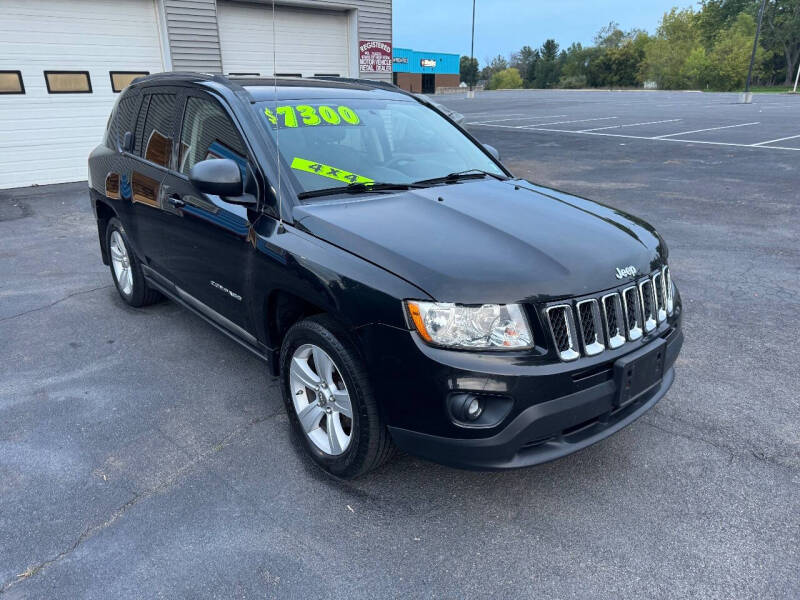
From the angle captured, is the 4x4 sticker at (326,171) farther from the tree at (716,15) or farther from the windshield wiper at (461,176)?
the tree at (716,15)

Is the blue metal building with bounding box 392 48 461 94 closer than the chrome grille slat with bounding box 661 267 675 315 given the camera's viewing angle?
No

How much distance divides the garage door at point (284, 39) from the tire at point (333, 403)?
11.6 meters

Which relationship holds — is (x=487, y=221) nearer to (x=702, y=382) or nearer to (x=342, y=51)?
(x=702, y=382)

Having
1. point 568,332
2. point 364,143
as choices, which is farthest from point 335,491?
point 364,143

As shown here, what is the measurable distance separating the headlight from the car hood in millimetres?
39

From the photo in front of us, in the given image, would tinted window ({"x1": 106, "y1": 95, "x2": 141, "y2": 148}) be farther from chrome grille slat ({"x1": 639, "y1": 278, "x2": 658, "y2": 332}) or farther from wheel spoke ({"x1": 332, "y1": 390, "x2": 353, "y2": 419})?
chrome grille slat ({"x1": 639, "y1": 278, "x2": 658, "y2": 332})

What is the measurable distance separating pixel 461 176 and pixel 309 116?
3.16 ft

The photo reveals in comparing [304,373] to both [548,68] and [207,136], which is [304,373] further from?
[548,68]

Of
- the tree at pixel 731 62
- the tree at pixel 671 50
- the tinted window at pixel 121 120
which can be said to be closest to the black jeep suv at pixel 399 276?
the tinted window at pixel 121 120

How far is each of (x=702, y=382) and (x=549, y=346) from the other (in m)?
2.01

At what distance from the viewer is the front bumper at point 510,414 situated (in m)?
2.25

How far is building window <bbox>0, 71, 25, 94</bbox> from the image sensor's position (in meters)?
10.3

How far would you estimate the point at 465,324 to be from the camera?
2.28 m

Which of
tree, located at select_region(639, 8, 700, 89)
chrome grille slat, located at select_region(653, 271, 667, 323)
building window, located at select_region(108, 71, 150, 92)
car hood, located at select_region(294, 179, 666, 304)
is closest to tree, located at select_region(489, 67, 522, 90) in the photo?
tree, located at select_region(639, 8, 700, 89)
